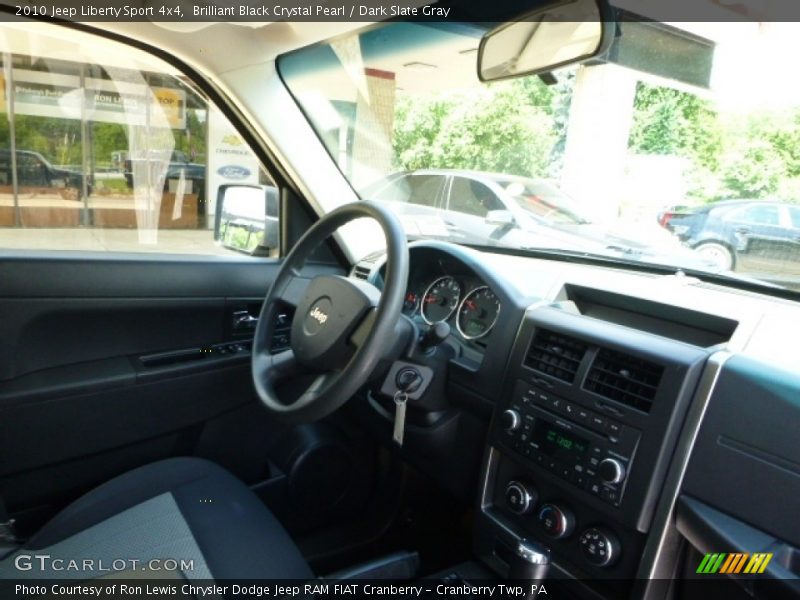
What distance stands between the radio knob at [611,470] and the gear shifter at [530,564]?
0.78 feet

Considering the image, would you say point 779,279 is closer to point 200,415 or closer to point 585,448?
point 585,448

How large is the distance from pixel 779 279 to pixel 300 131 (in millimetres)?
1700

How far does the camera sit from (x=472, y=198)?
2.45m

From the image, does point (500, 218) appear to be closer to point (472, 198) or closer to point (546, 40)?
point (472, 198)

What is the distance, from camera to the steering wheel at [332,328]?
1481mm

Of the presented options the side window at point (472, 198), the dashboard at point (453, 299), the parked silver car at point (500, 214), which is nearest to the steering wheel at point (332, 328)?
the dashboard at point (453, 299)

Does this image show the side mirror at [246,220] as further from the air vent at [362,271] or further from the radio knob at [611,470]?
the radio knob at [611,470]

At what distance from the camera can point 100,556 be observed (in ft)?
4.92

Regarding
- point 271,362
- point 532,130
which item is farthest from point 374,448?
point 532,130

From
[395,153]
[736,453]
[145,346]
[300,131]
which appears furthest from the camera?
[395,153]

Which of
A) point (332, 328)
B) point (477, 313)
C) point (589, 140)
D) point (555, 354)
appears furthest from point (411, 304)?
point (589, 140)

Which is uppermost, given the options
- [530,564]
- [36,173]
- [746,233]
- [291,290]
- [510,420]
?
[746,233]

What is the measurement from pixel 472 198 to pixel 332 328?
1057 millimetres

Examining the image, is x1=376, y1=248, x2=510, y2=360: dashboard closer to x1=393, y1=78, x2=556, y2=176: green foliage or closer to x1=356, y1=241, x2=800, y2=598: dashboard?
x1=356, y1=241, x2=800, y2=598: dashboard
